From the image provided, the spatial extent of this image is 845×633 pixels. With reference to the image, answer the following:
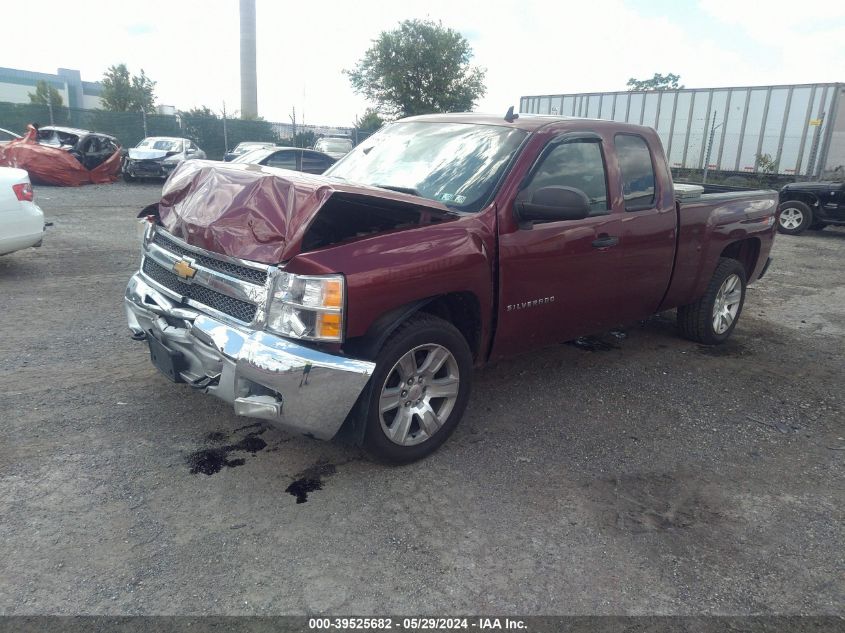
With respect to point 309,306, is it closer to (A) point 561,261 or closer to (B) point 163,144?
(A) point 561,261

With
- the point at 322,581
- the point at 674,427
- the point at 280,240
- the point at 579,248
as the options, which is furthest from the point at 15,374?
the point at 674,427

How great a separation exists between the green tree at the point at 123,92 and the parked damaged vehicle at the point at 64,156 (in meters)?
19.9

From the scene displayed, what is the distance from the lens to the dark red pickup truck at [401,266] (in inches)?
122

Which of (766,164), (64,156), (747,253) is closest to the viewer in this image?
(747,253)

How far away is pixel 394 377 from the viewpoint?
3.46 m

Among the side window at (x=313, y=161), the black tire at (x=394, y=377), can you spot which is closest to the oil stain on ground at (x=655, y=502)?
the black tire at (x=394, y=377)

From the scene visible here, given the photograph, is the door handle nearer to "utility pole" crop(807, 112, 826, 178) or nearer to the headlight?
the headlight

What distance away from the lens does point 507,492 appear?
3383 mm

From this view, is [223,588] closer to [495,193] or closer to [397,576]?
[397,576]

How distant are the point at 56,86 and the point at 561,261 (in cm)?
8051

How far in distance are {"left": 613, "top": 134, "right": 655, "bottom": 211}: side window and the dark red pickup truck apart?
0.05ft

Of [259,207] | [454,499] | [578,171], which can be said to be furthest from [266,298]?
[578,171]

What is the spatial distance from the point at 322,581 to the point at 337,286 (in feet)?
4.16

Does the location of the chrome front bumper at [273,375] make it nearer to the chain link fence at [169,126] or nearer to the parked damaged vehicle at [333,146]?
the parked damaged vehicle at [333,146]
